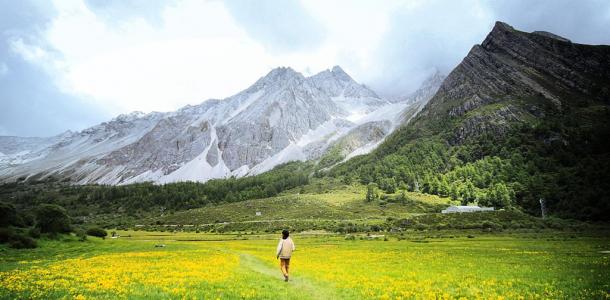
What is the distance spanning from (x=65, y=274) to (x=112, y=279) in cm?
441

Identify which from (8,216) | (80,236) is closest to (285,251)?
Answer: (8,216)

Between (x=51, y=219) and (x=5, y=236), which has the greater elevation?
(x=51, y=219)

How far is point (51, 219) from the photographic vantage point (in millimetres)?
54344

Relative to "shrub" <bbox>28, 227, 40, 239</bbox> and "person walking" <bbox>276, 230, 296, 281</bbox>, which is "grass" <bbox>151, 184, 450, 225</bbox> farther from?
"person walking" <bbox>276, 230, 296, 281</bbox>

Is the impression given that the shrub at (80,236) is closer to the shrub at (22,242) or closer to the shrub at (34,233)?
the shrub at (34,233)

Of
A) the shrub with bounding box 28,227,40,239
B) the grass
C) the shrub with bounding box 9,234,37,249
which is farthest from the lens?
the grass

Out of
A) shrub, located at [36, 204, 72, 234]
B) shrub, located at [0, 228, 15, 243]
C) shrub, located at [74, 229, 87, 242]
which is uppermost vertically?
shrub, located at [36, 204, 72, 234]

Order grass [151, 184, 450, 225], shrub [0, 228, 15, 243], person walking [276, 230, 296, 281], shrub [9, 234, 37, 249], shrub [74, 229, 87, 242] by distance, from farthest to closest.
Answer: grass [151, 184, 450, 225]
shrub [74, 229, 87, 242]
shrub [0, 228, 15, 243]
shrub [9, 234, 37, 249]
person walking [276, 230, 296, 281]

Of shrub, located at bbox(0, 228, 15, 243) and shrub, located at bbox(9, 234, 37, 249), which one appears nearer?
shrub, located at bbox(9, 234, 37, 249)

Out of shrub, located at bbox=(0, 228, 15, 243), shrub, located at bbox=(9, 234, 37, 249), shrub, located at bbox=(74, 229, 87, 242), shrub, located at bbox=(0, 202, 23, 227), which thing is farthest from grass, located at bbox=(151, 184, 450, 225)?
shrub, located at bbox=(0, 228, 15, 243)

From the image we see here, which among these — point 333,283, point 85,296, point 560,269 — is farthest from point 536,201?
point 85,296

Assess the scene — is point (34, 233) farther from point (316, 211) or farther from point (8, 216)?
point (316, 211)

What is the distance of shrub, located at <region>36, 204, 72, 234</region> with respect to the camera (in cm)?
5325

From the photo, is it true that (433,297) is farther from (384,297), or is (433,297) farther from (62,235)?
Answer: (62,235)
